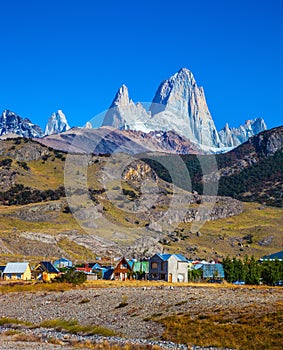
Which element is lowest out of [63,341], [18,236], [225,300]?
[63,341]

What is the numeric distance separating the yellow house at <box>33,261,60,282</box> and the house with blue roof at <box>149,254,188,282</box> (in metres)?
16.9

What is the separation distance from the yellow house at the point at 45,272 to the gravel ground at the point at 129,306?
Result: 108 feet

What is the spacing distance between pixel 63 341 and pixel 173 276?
59.2 m

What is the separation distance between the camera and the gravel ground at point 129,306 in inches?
1608

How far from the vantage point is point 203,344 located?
3378cm

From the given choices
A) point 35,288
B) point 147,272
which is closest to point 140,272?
point 147,272

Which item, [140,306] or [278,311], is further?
[140,306]

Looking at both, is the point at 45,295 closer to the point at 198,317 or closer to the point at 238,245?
the point at 198,317

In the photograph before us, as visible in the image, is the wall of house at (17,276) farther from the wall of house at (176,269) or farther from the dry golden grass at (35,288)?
the wall of house at (176,269)

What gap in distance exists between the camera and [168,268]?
96.2 meters

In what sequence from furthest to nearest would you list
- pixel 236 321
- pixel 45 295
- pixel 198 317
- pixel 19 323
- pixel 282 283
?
pixel 282 283, pixel 45 295, pixel 19 323, pixel 198 317, pixel 236 321

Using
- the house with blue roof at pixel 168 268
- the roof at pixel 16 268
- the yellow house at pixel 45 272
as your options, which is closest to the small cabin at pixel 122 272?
the house with blue roof at pixel 168 268

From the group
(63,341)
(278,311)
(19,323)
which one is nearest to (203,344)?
(278,311)

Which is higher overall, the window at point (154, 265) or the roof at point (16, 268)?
the window at point (154, 265)
